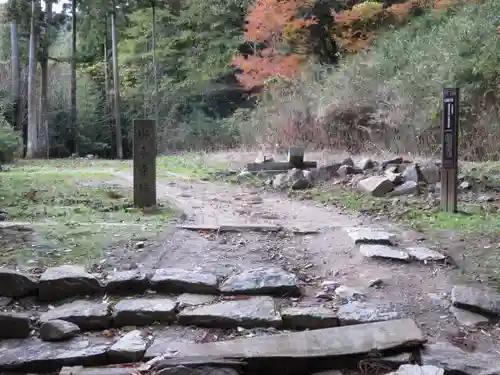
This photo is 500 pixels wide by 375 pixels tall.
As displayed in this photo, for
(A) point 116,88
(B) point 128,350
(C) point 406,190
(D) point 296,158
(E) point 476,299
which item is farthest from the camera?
(A) point 116,88

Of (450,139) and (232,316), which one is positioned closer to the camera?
(232,316)

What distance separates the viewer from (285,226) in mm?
5383

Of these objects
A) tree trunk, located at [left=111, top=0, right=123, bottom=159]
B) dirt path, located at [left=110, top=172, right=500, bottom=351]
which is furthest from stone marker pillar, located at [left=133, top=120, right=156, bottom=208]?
tree trunk, located at [left=111, top=0, right=123, bottom=159]

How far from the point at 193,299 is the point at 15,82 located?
1565 cm

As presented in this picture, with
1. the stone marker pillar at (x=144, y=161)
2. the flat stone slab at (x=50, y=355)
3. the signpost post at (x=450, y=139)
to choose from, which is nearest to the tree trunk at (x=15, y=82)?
the stone marker pillar at (x=144, y=161)

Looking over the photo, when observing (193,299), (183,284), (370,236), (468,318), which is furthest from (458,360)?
(370,236)

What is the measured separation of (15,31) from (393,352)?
16.9m

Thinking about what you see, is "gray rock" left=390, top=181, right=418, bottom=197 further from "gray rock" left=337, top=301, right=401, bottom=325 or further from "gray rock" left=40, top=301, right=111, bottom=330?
"gray rock" left=40, top=301, right=111, bottom=330

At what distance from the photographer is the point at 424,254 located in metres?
4.26

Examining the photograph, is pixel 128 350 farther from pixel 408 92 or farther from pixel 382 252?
pixel 408 92

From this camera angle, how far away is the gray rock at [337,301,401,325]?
10.1ft

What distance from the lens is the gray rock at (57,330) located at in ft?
9.71

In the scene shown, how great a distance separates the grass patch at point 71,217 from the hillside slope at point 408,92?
5987 millimetres

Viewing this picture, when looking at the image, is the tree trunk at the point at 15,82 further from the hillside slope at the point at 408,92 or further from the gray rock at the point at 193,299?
the gray rock at the point at 193,299
